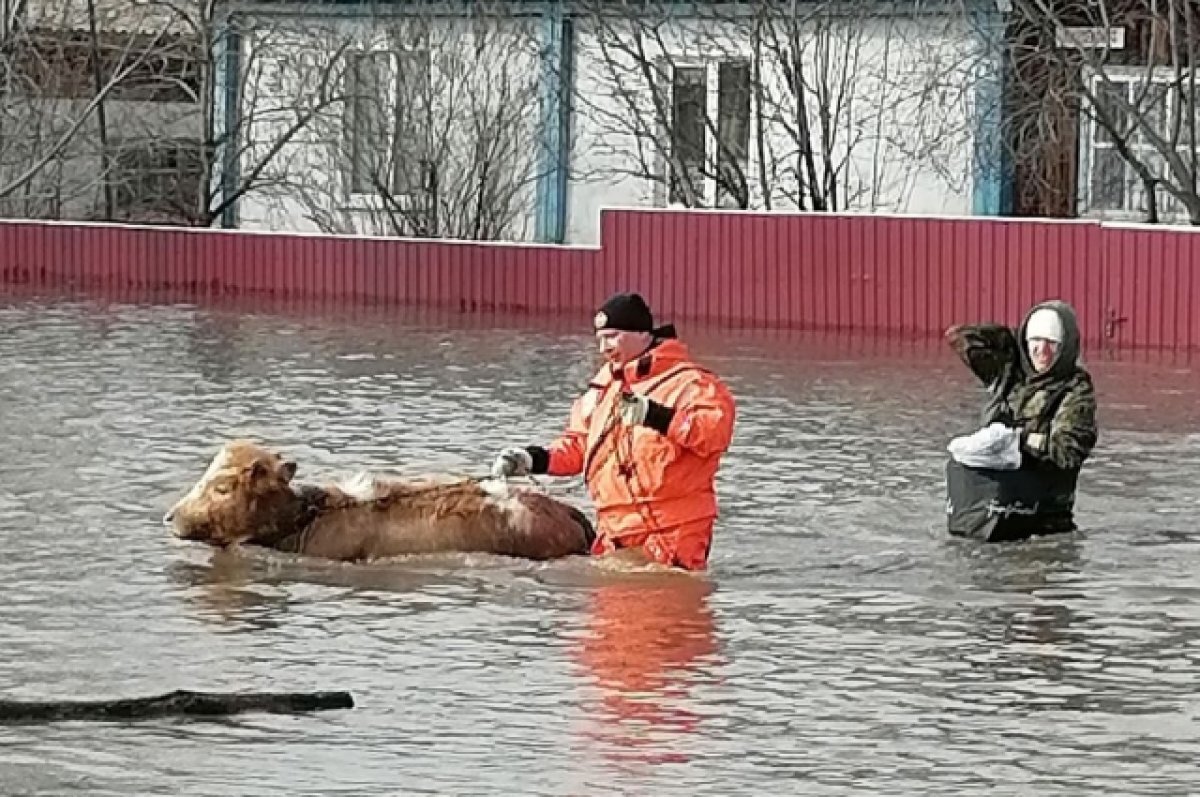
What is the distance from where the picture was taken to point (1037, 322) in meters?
12.9

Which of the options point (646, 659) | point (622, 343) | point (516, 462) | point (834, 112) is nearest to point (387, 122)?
point (834, 112)

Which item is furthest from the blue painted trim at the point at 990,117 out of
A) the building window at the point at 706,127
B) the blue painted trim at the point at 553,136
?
the blue painted trim at the point at 553,136

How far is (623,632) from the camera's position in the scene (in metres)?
10.9

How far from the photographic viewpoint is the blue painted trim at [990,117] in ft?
108

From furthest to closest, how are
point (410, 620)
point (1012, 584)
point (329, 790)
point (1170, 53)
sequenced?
1. point (1170, 53)
2. point (1012, 584)
3. point (410, 620)
4. point (329, 790)

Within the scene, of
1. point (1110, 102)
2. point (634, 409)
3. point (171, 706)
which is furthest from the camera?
point (1110, 102)

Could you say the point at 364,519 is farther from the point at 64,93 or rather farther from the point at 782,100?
the point at 64,93

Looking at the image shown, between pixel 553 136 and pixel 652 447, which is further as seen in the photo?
pixel 553 136

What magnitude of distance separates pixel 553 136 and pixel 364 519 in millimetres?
24479

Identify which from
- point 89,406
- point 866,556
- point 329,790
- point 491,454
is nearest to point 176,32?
point 89,406

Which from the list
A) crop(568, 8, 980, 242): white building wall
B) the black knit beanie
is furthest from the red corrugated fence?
the black knit beanie

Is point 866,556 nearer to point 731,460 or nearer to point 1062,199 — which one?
point 731,460

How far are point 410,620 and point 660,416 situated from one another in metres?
1.24

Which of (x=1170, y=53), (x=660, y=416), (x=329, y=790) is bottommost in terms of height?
(x=329, y=790)
